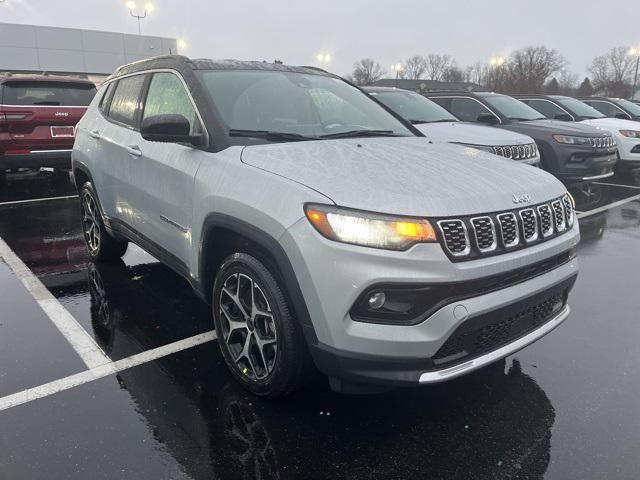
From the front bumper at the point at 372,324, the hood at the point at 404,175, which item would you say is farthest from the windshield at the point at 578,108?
the front bumper at the point at 372,324

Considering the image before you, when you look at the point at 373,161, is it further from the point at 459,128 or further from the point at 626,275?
the point at 459,128

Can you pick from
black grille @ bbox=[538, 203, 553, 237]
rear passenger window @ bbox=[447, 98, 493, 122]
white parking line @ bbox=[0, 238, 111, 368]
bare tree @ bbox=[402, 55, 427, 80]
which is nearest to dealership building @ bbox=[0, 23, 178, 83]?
rear passenger window @ bbox=[447, 98, 493, 122]

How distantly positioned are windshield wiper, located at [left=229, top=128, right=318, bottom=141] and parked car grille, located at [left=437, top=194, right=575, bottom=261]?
1.29 meters

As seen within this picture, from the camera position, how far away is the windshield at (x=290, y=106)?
320cm

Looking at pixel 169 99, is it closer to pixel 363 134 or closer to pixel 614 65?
pixel 363 134

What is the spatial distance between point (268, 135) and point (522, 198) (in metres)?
1.52

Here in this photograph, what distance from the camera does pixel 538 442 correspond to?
251 centimetres

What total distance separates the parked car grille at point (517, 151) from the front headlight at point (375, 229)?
195 inches

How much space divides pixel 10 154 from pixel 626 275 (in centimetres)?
837

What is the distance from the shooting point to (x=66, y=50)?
41.9 metres

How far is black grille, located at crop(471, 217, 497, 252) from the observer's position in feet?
7.45

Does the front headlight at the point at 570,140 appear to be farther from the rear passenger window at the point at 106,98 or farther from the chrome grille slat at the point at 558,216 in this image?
the rear passenger window at the point at 106,98

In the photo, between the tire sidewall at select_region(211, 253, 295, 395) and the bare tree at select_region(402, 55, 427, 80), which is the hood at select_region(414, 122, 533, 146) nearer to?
the tire sidewall at select_region(211, 253, 295, 395)

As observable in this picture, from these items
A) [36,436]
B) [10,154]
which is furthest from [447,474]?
[10,154]
